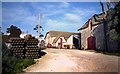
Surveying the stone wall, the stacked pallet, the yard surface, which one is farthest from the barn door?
the yard surface

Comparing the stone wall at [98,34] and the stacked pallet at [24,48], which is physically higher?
the stone wall at [98,34]

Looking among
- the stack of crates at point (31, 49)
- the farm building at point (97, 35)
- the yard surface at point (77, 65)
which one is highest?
the farm building at point (97, 35)

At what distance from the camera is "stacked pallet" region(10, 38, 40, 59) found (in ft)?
55.5

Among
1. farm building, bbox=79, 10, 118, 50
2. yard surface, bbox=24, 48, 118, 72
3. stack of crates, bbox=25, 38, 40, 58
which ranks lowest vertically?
yard surface, bbox=24, 48, 118, 72

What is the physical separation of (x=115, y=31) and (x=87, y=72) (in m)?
11.4

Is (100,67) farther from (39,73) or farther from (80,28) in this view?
(80,28)

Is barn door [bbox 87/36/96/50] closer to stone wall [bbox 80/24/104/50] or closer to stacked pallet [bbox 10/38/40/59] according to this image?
stone wall [bbox 80/24/104/50]

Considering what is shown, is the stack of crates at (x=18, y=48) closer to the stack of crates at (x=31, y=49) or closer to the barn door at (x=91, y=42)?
the stack of crates at (x=31, y=49)

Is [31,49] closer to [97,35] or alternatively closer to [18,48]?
[18,48]

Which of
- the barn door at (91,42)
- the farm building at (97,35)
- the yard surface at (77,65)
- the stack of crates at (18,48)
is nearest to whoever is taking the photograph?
the yard surface at (77,65)

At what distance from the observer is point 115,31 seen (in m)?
20.3

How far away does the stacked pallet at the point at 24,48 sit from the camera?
1691 cm

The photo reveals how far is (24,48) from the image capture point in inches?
679

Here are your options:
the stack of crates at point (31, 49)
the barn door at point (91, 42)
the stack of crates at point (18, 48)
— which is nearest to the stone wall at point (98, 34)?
the barn door at point (91, 42)
